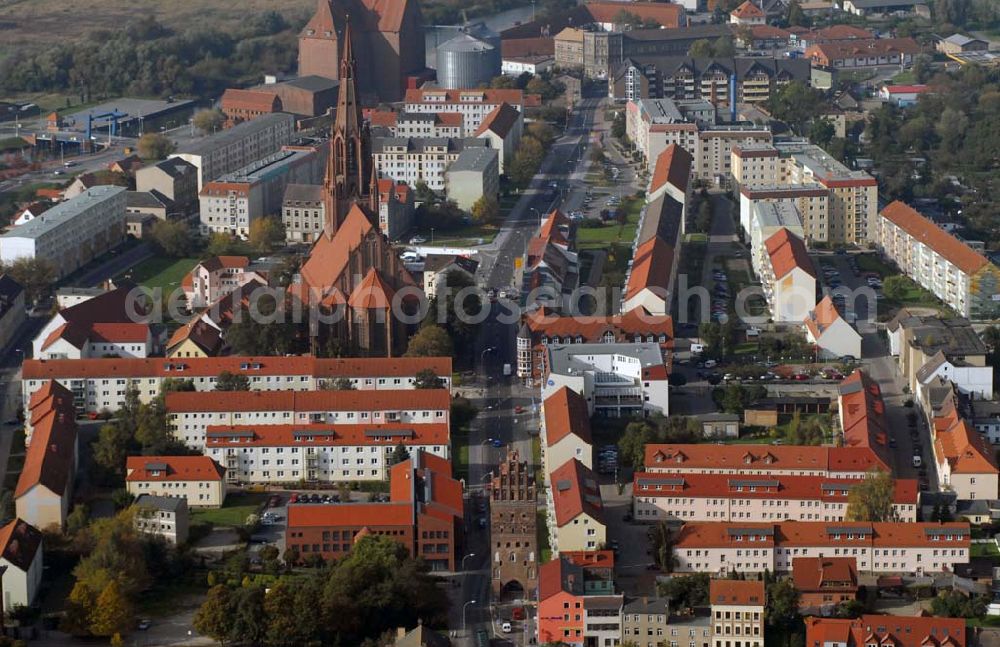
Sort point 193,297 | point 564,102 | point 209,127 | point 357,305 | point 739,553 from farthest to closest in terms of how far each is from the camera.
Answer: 1. point 564,102
2. point 209,127
3. point 193,297
4. point 357,305
5. point 739,553

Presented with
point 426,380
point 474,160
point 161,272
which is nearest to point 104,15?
point 474,160

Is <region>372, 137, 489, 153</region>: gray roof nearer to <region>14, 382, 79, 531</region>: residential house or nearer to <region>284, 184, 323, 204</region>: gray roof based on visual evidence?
<region>284, 184, 323, 204</region>: gray roof

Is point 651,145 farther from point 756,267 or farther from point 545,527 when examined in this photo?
point 545,527

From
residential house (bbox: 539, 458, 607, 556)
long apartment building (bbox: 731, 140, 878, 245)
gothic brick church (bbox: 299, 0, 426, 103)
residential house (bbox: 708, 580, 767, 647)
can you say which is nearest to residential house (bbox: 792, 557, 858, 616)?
residential house (bbox: 708, 580, 767, 647)

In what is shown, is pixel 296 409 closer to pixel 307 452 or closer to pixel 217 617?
pixel 307 452

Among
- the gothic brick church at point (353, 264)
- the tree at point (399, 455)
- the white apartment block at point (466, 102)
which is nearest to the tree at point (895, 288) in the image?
the gothic brick church at point (353, 264)

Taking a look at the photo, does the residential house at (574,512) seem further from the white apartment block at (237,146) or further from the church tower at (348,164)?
the white apartment block at (237,146)

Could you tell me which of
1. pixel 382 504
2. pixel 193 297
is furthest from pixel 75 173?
pixel 382 504
